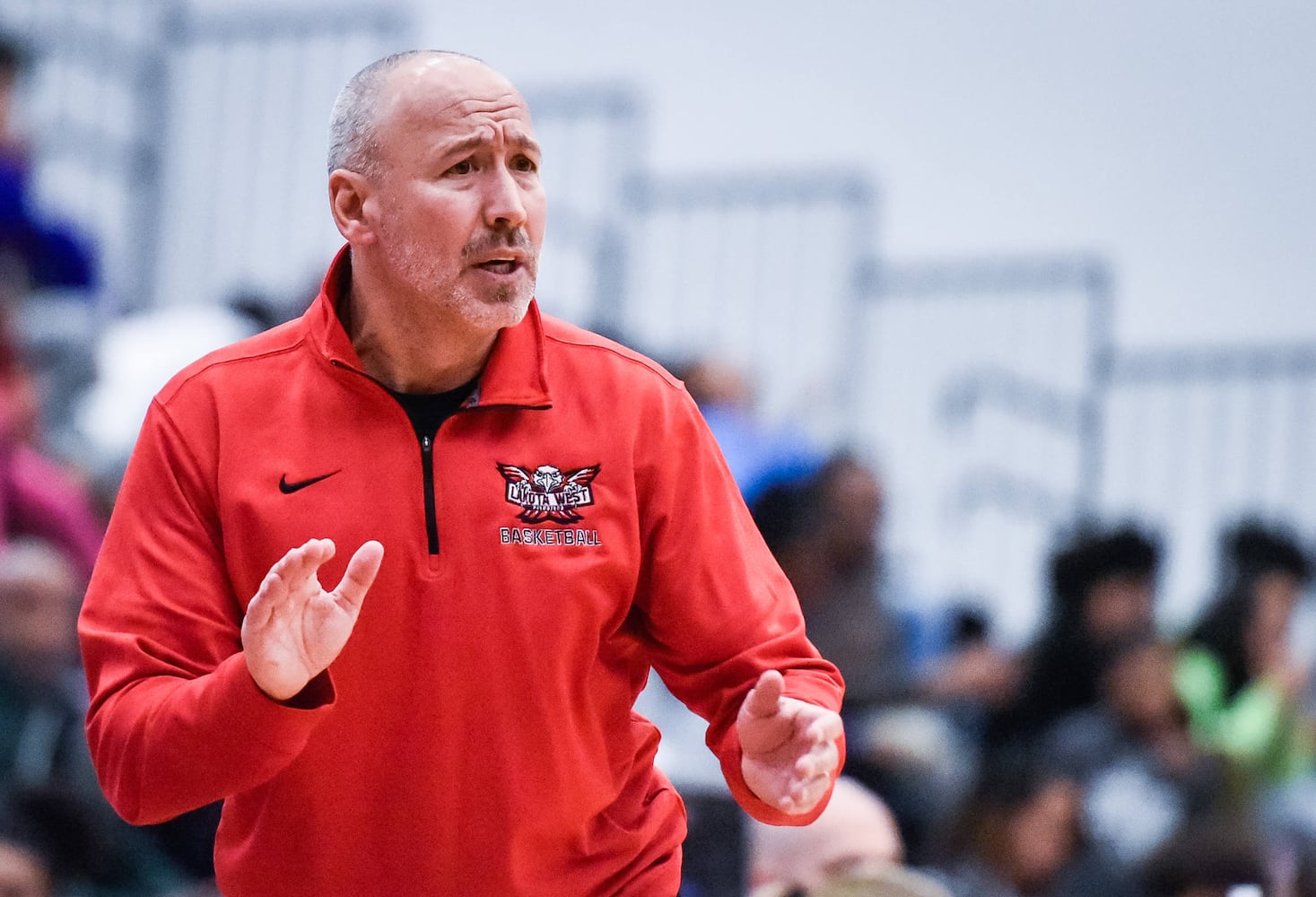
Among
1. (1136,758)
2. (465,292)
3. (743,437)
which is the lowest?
(1136,758)

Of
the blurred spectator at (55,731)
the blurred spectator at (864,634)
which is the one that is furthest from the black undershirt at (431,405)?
the blurred spectator at (864,634)

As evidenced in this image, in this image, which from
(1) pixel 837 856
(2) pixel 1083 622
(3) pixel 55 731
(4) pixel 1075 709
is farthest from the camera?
(2) pixel 1083 622

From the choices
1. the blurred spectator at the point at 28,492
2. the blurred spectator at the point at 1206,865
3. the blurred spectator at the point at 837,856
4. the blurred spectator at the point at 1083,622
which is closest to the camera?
the blurred spectator at the point at 837,856

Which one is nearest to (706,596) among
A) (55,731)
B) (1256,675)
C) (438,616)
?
(438,616)

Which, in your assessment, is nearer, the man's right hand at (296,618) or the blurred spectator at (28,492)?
the man's right hand at (296,618)

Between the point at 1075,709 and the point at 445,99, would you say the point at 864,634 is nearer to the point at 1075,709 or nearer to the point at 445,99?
the point at 1075,709

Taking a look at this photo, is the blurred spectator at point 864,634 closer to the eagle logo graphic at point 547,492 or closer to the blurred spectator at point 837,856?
the blurred spectator at point 837,856

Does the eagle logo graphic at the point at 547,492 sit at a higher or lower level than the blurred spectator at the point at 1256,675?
higher

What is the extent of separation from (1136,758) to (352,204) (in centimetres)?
424

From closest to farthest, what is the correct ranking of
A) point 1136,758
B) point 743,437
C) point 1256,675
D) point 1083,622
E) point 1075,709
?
point 743,437 → point 1136,758 → point 1075,709 → point 1083,622 → point 1256,675

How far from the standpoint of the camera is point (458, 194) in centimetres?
244

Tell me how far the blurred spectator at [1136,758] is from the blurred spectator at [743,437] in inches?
50.5

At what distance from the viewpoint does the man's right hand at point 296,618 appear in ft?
7.04

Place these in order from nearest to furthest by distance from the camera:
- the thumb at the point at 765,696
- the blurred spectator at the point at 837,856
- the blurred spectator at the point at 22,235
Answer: the thumb at the point at 765,696 < the blurred spectator at the point at 837,856 < the blurred spectator at the point at 22,235
